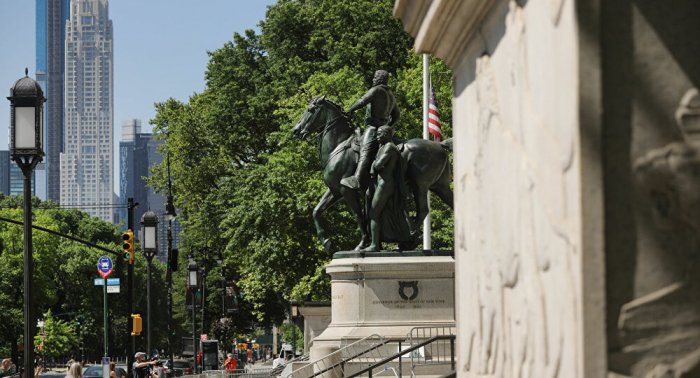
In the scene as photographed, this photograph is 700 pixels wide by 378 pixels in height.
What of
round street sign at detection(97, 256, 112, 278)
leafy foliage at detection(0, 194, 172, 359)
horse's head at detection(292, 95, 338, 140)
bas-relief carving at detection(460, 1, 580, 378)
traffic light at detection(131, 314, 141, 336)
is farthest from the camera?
leafy foliage at detection(0, 194, 172, 359)

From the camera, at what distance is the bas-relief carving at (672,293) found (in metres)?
1.89

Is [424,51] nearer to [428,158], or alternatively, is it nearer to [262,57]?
[428,158]

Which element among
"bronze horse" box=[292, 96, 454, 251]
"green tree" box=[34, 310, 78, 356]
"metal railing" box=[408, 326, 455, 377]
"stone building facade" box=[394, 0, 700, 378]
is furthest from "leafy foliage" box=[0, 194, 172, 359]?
"stone building facade" box=[394, 0, 700, 378]

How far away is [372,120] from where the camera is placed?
57.2ft

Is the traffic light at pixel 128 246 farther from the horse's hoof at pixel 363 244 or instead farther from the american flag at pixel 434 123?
the horse's hoof at pixel 363 244

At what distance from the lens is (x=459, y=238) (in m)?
3.17

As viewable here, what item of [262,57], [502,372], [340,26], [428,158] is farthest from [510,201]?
[262,57]

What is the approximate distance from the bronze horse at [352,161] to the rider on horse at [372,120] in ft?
1.14

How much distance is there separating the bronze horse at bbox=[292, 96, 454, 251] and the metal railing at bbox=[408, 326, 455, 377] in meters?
2.14

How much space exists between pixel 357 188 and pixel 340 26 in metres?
25.2

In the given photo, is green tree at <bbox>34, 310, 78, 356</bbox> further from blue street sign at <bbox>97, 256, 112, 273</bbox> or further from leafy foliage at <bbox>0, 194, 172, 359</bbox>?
blue street sign at <bbox>97, 256, 112, 273</bbox>

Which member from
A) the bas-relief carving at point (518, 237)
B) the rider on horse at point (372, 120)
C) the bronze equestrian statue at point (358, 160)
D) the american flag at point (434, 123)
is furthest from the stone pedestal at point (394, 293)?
the bas-relief carving at point (518, 237)

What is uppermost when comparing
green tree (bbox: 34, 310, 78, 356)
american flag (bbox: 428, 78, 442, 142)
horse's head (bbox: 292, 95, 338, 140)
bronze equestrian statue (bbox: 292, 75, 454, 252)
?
american flag (bbox: 428, 78, 442, 142)

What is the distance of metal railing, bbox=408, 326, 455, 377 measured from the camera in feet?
49.3
